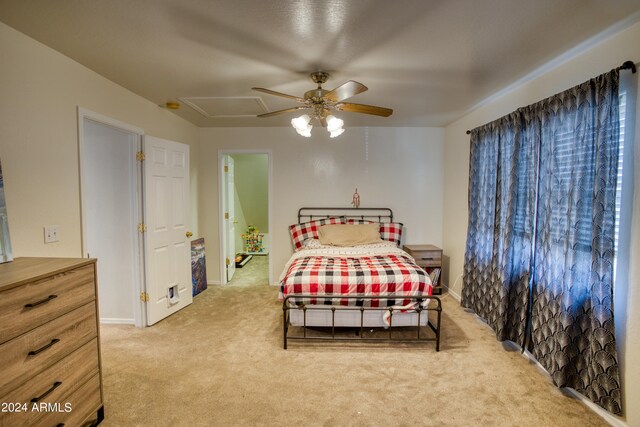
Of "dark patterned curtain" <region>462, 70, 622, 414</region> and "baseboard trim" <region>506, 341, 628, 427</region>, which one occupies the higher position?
"dark patterned curtain" <region>462, 70, 622, 414</region>

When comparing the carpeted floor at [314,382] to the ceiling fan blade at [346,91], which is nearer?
the carpeted floor at [314,382]

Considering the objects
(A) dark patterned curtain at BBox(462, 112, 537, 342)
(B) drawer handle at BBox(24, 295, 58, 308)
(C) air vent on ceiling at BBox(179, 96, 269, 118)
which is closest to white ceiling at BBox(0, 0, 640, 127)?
(C) air vent on ceiling at BBox(179, 96, 269, 118)

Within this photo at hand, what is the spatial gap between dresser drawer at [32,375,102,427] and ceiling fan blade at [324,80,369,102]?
250cm

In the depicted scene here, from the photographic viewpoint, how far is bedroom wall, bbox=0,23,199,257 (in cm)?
183

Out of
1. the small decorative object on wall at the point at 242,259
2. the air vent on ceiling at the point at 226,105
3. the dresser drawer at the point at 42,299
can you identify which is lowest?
the small decorative object on wall at the point at 242,259

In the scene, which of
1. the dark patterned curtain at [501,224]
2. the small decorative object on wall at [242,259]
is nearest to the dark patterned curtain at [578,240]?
the dark patterned curtain at [501,224]

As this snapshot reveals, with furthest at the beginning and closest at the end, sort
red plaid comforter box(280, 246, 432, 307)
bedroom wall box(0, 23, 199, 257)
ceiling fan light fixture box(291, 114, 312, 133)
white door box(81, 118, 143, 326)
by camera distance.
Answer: white door box(81, 118, 143, 326) → red plaid comforter box(280, 246, 432, 307) → ceiling fan light fixture box(291, 114, 312, 133) → bedroom wall box(0, 23, 199, 257)

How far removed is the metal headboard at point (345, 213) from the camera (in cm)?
455

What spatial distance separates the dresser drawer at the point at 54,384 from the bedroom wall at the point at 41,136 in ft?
2.88

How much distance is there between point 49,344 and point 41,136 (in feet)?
4.84

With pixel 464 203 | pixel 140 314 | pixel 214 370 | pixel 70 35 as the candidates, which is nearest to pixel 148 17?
pixel 70 35

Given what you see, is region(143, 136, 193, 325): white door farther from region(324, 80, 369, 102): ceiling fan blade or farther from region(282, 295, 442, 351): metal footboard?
region(324, 80, 369, 102): ceiling fan blade

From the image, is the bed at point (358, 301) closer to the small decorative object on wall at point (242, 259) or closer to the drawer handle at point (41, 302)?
the drawer handle at point (41, 302)

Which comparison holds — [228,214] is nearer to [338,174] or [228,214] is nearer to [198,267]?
[198,267]
